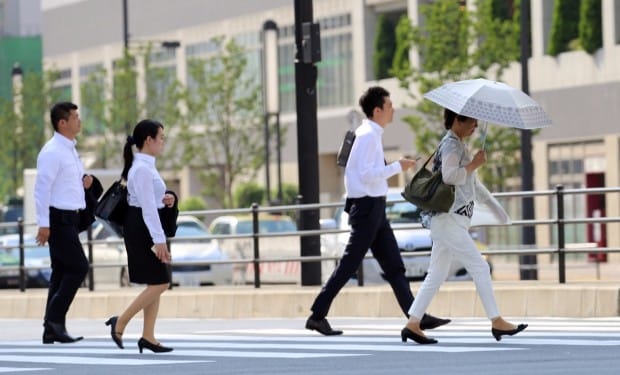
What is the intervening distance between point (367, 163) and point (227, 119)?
5019cm

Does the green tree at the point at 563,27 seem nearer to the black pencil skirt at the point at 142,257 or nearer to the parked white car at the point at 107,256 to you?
the parked white car at the point at 107,256

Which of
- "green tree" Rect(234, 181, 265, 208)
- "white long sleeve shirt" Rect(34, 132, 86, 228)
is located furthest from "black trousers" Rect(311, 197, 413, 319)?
"green tree" Rect(234, 181, 265, 208)

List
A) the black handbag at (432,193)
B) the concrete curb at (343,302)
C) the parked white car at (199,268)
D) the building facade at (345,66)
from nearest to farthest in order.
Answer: the black handbag at (432,193) < the concrete curb at (343,302) < the parked white car at (199,268) < the building facade at (345,66)

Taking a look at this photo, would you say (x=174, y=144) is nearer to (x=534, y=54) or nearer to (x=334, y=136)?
(x=334, y=136)

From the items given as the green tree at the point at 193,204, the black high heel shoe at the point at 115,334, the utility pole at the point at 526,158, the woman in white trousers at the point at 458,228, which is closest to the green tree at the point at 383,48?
the green tree at the point at 193,204

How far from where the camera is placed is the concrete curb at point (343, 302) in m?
17.8

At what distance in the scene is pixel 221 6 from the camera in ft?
246

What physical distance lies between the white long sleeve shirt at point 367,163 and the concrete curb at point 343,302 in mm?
3562

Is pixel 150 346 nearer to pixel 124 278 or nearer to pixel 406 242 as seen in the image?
pixel 406 242

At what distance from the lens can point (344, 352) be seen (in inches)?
520

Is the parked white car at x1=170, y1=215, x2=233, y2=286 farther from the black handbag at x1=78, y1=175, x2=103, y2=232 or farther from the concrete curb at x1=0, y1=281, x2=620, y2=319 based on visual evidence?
the black handbag at x1=78, y1=175, x2=103, y2=232

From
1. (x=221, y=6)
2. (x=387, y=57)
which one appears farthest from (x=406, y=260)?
(x=221, y=6)

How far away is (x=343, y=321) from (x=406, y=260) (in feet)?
31.8

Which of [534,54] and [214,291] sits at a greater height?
[534,54]
